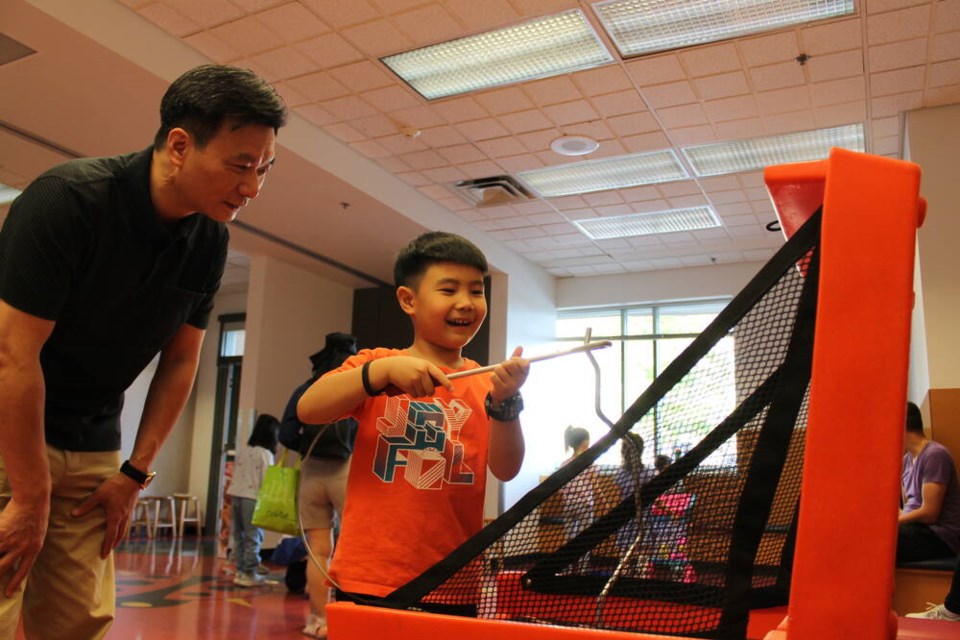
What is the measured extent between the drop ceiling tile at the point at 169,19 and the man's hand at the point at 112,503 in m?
4.01

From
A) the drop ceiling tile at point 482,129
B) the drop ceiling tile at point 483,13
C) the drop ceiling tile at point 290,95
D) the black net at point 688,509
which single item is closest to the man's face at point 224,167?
the black net at point 688,509

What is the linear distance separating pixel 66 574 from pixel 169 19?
4.23 meters

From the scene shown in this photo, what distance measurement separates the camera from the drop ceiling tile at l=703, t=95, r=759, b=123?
552cm

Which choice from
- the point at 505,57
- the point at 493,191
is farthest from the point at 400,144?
the point at 505,57

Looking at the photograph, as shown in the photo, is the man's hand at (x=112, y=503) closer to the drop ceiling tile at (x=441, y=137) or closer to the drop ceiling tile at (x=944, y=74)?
the drop ceiling tile at (x=441, y=137)

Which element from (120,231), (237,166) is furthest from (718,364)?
(120,231)

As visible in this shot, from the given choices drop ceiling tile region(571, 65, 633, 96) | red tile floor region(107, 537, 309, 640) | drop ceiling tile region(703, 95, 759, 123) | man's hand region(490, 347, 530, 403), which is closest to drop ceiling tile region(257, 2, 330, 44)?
drop ceiling tile region(571, 65, 633, 96)

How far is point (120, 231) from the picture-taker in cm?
127

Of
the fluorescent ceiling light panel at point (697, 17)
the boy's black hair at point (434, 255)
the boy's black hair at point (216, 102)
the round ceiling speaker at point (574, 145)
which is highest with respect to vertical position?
the fluorescent ceiling light panel at point (697, 17)

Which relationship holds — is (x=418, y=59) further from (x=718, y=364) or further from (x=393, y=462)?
(x=718, y=364)

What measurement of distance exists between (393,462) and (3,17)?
13.8 ft

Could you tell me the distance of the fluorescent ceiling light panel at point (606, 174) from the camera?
661 centimetres

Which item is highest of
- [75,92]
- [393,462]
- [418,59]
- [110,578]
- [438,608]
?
[418,59]

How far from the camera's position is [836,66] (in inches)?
198
